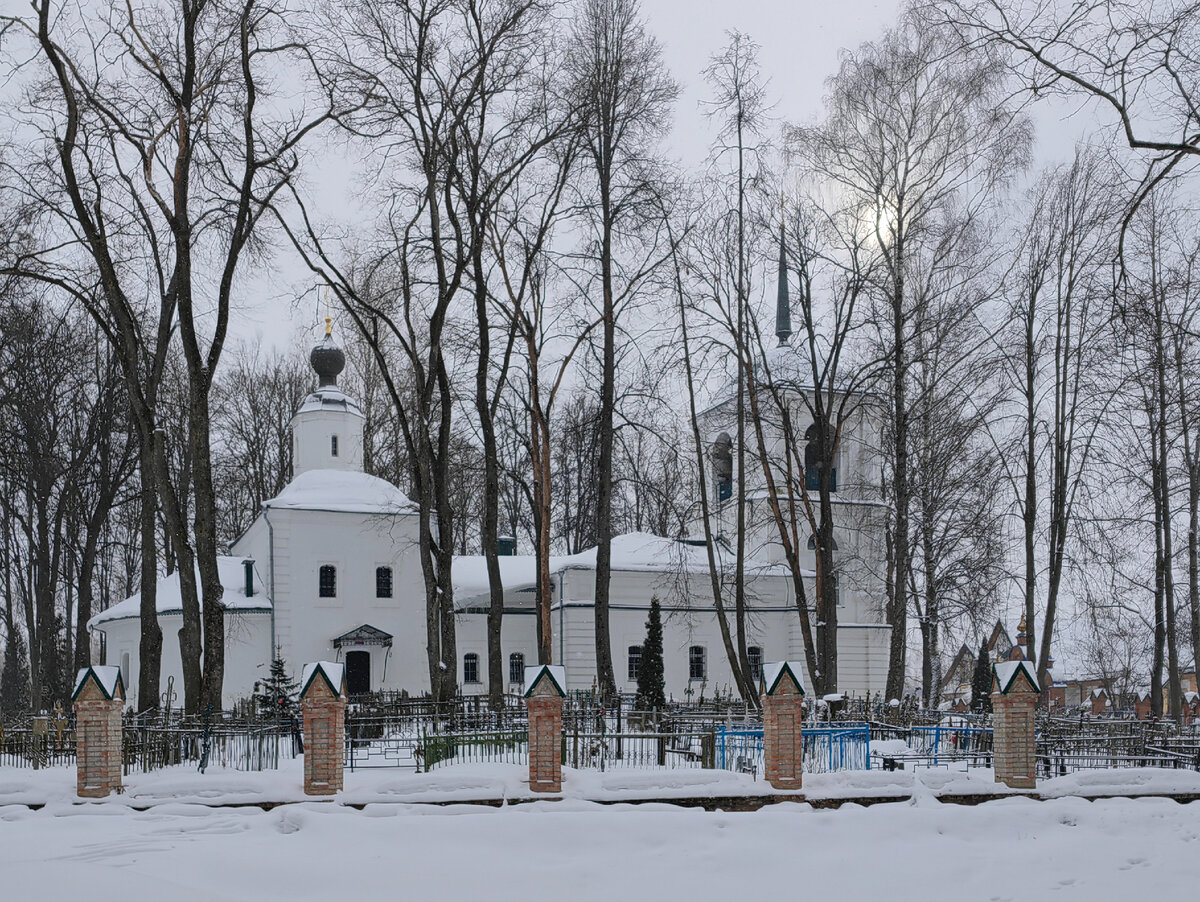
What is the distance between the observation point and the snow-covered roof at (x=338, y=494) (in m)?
31.5

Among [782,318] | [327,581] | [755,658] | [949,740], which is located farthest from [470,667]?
[949,740]

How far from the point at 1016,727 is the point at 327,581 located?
69.6 ft

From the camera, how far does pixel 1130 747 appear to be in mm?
18422

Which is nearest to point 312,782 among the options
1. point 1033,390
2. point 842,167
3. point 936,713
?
point 936,713

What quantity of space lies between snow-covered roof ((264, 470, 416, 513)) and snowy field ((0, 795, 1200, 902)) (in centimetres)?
1864

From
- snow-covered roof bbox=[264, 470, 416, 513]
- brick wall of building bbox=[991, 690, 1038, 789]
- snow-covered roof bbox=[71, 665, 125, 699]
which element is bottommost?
brick wall of building bbox=[991, 690, 1038, 789]

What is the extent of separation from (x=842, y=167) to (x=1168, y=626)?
11.9m

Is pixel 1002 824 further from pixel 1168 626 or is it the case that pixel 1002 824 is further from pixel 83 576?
pixel 83 576

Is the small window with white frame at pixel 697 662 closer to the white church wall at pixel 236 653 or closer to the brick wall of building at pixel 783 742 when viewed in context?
the white church wall at pixel 236 653

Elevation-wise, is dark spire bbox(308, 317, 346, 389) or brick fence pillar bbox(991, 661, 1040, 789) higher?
dark spire bbox(308, 317, 346, 389)

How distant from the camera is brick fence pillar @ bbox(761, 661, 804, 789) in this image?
569 inches

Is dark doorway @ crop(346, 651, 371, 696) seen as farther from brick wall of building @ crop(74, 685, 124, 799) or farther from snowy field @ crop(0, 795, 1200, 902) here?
snowy field @ crop(0, 795, 1200, 902)

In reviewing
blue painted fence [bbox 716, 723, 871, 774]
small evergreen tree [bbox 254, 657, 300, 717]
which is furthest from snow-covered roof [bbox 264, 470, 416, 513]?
blue painted fence [bbox 716, 723, 871, 774]

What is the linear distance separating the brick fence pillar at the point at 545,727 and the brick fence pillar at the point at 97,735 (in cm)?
486
